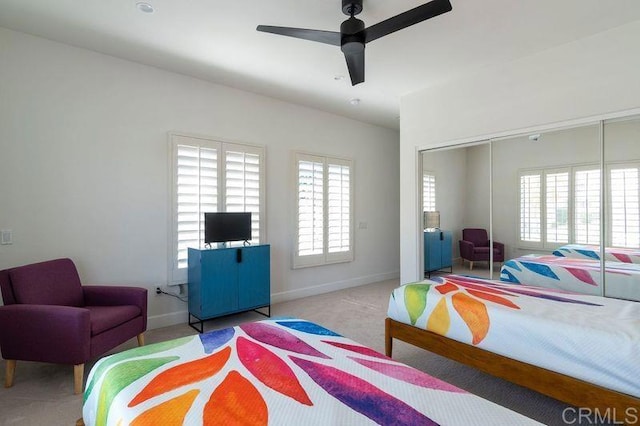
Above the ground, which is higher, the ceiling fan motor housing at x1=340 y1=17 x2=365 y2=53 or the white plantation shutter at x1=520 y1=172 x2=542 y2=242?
the ceiling fan motor housing at x1=340 y1=17 x2=365 y2=53

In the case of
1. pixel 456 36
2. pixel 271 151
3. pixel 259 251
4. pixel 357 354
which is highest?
pixel 456 36

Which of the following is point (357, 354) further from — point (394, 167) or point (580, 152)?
point (394, 167)

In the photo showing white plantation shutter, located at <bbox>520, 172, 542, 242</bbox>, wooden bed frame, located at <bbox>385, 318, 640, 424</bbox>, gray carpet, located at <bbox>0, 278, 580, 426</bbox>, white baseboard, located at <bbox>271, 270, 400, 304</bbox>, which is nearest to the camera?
wooden bed frame, located at <bbox>385, 318, 640, 424</bbox>

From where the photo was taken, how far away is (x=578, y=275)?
3.05 m

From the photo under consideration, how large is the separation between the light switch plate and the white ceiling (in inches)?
71.3

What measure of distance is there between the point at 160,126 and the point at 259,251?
183 centimetres

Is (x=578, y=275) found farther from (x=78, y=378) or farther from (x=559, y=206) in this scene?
(x=78, y=378)

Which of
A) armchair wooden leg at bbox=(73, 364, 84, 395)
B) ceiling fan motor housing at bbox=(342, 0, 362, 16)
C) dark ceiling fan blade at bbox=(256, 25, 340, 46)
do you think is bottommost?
armchair wooden leg at bbox=(73, 364, 84, 395)

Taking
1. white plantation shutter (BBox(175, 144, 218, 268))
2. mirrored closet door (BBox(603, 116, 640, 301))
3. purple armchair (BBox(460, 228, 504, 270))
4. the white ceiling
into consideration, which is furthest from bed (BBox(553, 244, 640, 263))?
white plantation shutter (BBox(175, 144, 218, 268))

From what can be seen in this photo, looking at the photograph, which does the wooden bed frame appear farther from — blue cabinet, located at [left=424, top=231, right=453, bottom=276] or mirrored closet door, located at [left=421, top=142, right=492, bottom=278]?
blue cabinet, located at [left=424, top=231, right=453, bottom=276]

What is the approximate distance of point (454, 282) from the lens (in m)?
2.93

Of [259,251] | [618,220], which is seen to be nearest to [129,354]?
[259,251]

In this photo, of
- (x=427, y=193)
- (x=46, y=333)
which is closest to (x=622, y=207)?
(x=427, y=193)

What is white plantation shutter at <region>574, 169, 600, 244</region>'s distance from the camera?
307 cm
